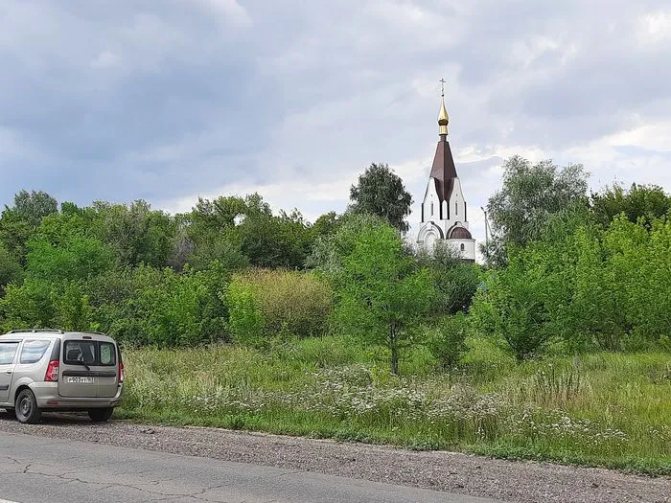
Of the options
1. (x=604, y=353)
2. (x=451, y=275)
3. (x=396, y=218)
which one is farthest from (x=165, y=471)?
(x=396, y=218)

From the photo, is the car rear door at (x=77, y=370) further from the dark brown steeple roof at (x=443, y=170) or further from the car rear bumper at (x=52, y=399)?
the dark brown steeple roof at (x=443, y=170)

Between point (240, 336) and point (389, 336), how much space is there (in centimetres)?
877

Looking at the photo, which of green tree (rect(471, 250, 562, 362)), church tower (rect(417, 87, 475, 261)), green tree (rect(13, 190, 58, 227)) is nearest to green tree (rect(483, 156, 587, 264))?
green tree (rect(471, 250, 562, 362))

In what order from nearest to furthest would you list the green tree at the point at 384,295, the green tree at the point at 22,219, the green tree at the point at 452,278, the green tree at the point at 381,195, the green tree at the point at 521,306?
the green tree at the point at 384,295, the green tree at the point at 521,306, the green tree at the point at 452,278, the green tree at the point at 22,219, the green tree at the point at 381,195

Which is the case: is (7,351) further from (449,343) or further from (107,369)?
(449,343)

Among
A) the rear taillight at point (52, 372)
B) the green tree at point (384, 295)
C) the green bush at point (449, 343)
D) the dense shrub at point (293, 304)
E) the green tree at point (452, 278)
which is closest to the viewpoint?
the rear taillight at point (52, 372)

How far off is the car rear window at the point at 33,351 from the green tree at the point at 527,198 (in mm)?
40885

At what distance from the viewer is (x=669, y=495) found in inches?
331

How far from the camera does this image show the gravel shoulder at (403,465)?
845cm

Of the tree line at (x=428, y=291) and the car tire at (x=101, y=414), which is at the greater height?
the tree line at (x=428, y=291)

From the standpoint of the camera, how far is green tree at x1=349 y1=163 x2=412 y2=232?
76625 millimetres

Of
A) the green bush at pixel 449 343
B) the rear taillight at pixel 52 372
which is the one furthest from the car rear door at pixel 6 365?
the green bush at pixel 449 343

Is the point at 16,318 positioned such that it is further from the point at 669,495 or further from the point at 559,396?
the point at 669,495

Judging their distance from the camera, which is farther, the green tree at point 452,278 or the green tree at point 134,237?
the green tree at point 134,237
